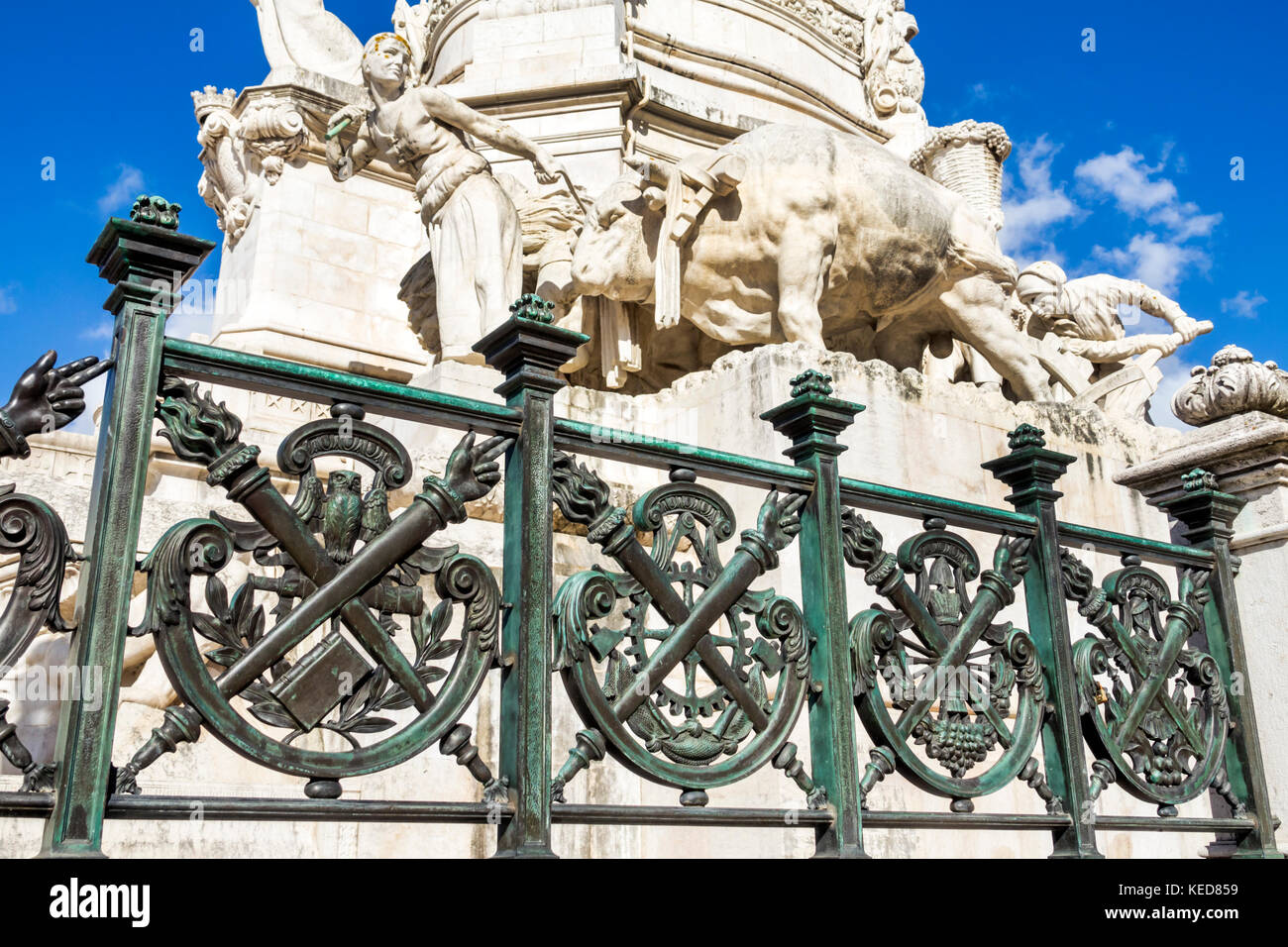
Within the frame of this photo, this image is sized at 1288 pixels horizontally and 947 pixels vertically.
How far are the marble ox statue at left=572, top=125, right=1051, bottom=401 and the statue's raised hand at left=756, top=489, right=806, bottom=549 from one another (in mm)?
4702

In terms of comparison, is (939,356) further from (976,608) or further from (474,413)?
(474,413)

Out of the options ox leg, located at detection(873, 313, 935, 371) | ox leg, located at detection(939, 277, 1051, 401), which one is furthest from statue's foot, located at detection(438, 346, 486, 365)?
ox leg, located at detection(939, 277, 1051, 401)

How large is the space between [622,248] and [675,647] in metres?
6.13

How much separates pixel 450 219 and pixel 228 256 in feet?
14.6

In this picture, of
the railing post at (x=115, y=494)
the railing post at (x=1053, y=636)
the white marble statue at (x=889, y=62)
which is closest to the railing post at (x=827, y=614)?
the railing post at (x=1053, y=636)

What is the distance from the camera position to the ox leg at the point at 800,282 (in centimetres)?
879

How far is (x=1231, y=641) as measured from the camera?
5.12 m

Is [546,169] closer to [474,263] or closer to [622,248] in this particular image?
[474,263]

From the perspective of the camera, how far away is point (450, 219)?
9906mm

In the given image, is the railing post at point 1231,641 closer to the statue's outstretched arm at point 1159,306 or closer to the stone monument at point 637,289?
the stone monument at point 637,289

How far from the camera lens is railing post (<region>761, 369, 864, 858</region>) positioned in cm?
372

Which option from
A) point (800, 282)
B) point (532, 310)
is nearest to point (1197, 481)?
point (532, 310)

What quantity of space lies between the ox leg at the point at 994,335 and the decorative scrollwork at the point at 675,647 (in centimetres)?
652

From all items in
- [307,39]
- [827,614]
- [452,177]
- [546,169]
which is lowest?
[827,614]
